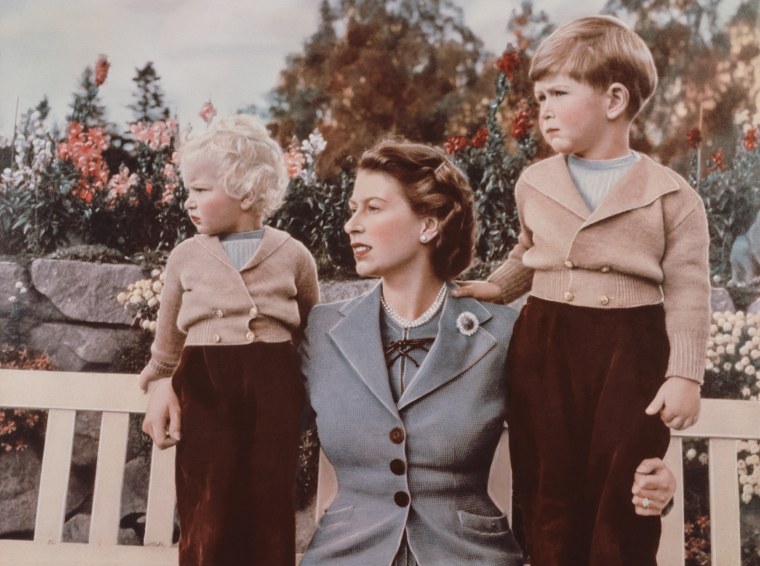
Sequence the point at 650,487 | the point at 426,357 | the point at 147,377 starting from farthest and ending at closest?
the point at 147,377 < the point at 426,357 < the point at 650,487

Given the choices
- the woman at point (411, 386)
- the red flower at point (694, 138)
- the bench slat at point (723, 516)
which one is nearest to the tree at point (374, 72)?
the woman at point (411, 386)

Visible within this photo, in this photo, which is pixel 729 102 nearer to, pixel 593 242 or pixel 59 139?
pixel 593 242

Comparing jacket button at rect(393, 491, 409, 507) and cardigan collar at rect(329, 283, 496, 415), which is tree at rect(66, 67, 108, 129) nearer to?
cardigan collar at rect(329, 283, 496, 415)

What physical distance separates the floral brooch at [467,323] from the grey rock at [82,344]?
547 millimetres

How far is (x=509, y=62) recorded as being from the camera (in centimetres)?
123

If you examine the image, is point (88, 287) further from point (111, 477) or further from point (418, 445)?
point (418, 445)

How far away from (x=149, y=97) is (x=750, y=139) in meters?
1.03

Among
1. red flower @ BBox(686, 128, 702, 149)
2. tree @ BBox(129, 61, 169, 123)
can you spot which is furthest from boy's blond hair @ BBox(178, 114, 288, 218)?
red flower @ BBox(686, 128, 702, 149)

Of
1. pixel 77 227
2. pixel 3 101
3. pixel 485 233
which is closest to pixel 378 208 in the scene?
pixel 485 233

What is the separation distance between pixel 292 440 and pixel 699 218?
0.67 m

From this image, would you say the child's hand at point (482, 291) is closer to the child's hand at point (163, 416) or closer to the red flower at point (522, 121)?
the red flower at point (522, 121)

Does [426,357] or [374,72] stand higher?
[374,72]

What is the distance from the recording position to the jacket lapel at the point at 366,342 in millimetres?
1051

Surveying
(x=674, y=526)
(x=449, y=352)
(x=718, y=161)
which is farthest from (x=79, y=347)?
(x=718, y=161)
